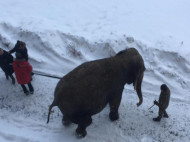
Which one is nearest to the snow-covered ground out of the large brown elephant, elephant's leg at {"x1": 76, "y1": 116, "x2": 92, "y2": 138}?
elephant's leg at {"x1": 76, "y1": 116, "x2": 92, "y2": 138}

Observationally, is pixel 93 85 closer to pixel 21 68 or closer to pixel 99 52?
pixel 21 68

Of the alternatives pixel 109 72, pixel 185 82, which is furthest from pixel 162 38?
pixel 109 72

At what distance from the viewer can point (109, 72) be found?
588 centimetres

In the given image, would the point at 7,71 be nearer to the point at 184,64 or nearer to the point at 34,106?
the point at 34,106

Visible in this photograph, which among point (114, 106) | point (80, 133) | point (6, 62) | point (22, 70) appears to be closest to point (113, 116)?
point (114, 106)

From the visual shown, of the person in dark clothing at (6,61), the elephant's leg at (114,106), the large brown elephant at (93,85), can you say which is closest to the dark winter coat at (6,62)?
the person in dark clothing at (6,61)

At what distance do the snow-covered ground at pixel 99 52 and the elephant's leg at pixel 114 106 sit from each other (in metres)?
0.20

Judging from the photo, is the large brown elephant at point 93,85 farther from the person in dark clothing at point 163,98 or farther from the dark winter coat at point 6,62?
the dark winter coat at point 6,62

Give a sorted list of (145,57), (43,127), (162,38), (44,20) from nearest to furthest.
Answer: (43,127), (145,57), (162,38), (44,20)

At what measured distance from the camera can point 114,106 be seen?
6.56 metres

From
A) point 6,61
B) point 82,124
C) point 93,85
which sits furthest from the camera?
point 6,61

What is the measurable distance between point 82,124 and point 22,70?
2.52 meters

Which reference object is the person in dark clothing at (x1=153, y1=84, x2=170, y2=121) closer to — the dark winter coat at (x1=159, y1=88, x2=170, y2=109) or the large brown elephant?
the dark winter coat at (x1=159, y1=88, x2=170, y2=109)

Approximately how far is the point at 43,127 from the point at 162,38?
5.92 metres
